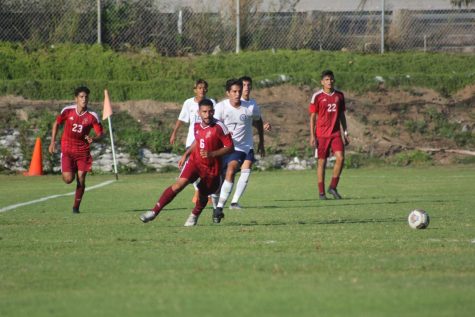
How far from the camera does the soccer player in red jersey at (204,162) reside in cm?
1355

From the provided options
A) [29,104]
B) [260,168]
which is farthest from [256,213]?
[29,104]

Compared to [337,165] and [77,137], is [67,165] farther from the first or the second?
[337,165]

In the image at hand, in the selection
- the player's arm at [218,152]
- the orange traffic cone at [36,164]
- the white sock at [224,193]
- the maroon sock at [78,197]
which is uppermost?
the player's arm at [218,152]

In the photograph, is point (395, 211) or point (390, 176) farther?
point (390, 176)

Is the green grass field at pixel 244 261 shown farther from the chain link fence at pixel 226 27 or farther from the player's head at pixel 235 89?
the chain link fence at pixel 226 27

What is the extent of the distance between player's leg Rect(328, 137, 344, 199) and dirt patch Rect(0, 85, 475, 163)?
11.4 m

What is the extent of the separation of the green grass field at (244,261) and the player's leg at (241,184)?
0.30 meters

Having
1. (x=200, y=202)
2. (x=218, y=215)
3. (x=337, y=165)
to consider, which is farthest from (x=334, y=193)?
(x=200, y=202)

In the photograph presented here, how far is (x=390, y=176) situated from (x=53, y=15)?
13893 mm

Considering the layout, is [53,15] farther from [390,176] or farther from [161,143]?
[390,176]

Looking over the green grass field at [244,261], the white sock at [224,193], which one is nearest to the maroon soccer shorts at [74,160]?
the green grass field at [244,261]

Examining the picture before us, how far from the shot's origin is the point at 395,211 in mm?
16312

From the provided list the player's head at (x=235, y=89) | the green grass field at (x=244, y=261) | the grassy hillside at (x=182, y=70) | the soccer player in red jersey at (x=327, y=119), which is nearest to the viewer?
the green grass field at (x=244, y=261)

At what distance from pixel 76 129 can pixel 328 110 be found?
5238 mm
